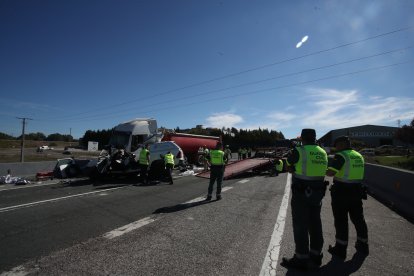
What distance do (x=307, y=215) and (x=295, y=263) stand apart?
0.66 meters

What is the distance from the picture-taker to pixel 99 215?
703 centimetres

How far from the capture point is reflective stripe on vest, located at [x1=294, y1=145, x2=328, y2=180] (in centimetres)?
432

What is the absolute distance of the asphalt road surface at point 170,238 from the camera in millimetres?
4070

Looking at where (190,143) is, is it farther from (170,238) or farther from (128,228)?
(170,238)

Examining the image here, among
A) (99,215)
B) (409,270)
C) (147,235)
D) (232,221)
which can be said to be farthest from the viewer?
(99,215)

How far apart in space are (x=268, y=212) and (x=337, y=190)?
9.44ft

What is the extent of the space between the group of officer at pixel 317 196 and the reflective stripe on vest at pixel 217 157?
4.99 meters

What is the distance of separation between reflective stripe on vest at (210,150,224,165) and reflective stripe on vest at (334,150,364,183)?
5.05 metres

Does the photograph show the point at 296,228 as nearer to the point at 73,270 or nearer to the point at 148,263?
the point at 148,263

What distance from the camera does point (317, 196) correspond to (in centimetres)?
426

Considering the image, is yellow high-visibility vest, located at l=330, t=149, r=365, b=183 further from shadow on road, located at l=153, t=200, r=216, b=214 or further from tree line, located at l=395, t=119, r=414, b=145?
tree line, located at l=395, t=119, r=414, b=145

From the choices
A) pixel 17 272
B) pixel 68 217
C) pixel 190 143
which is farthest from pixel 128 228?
pixel 190 143

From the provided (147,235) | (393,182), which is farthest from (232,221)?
(393,182)

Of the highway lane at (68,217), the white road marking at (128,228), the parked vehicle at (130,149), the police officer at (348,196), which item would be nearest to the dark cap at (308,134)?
the police officer at (348,196)
